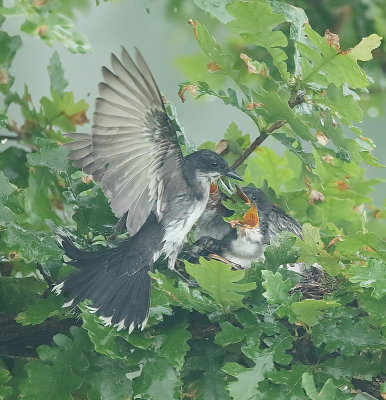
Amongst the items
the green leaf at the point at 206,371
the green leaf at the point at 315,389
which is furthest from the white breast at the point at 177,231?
the green leaf at the point at 315,389

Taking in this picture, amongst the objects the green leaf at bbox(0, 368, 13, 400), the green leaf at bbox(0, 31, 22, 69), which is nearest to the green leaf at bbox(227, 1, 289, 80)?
the green leaf at bbox(0, 31, 22, 69)

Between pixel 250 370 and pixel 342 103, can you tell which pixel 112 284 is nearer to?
pixel 250 370

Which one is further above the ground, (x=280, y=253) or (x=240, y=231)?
(x=280, y=253)

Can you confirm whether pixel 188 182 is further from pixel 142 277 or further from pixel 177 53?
pixel 177 53

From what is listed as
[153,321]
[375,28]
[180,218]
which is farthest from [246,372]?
[375,28]

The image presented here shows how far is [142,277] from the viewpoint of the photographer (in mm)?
1808

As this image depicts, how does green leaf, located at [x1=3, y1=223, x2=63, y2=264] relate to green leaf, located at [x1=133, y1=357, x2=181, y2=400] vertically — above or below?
above

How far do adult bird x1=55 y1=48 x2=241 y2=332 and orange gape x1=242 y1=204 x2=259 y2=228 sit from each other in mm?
98

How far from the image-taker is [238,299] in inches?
63.1

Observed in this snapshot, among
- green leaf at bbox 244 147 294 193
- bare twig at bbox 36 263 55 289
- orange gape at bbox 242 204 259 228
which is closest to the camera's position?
bare twig at bbox 36 263 55 289

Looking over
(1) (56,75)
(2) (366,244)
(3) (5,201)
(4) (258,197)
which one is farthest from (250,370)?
(1) (56,75)

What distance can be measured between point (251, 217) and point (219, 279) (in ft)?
1.24

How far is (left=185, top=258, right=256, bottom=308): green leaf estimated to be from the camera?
1.53 metres

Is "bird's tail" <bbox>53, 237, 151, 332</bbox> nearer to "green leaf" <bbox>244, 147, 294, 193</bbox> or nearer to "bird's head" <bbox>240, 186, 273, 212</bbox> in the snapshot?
"bird's head" <bbox>240, 186, 273, 212</bbox>
